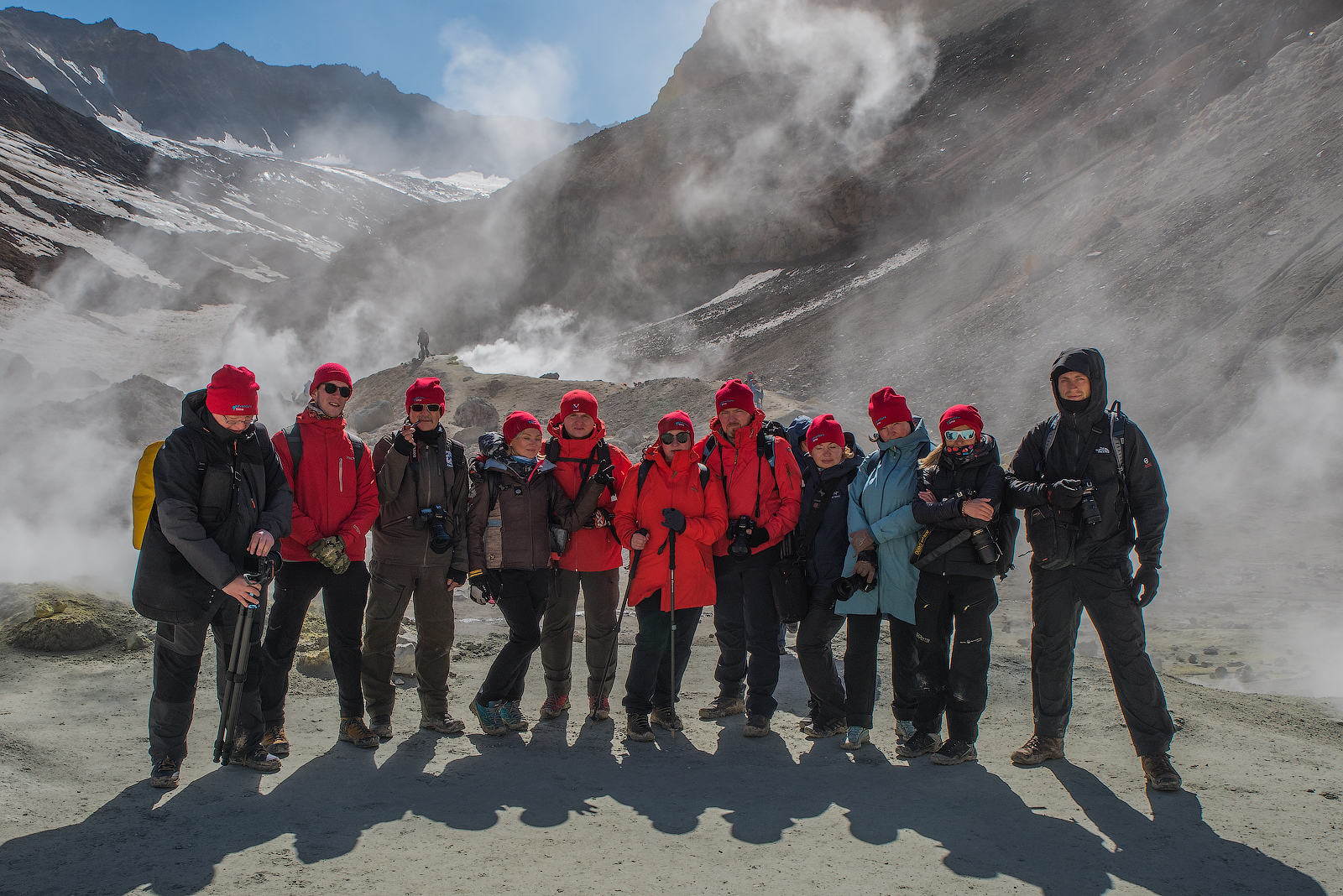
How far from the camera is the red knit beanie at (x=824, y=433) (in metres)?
4.38

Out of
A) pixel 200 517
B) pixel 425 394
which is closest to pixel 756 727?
pixel 425 394

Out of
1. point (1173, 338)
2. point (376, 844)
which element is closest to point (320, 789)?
point (376, 844)

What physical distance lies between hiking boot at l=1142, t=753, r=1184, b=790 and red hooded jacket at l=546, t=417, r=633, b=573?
8.26 ft

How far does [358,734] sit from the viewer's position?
13.5ft

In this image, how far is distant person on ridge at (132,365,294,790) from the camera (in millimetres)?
3375

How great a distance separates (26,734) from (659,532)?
3018mm

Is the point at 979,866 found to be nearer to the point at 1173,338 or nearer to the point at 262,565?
the point at 262,565

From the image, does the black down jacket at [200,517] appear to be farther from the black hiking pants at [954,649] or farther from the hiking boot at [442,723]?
the black hiking pants at [954,649]

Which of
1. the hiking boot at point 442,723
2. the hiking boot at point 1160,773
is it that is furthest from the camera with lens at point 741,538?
the hiking boot at point 1160,773

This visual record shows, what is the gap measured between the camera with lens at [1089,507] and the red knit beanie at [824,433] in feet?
3.91

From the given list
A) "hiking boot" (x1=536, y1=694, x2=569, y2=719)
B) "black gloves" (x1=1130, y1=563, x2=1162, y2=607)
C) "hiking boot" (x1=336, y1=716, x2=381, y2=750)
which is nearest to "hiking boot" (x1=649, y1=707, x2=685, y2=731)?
"hiking boot" (x1=536, y1=694, x2=569, y2=719)

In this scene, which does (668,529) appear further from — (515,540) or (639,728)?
(639,728)

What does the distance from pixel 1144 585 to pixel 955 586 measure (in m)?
0.76

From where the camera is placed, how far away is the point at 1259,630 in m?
7.31
